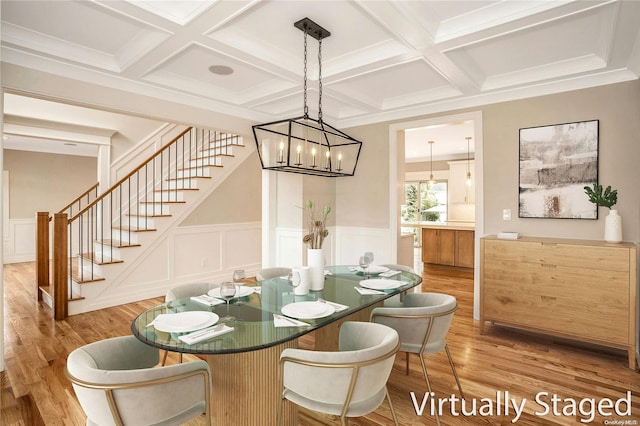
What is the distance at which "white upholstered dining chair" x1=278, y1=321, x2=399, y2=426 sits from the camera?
4.73 ft

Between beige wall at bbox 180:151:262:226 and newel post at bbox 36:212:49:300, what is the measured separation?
1.79 m

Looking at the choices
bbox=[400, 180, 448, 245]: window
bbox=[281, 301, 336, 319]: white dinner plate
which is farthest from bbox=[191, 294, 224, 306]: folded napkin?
bbox=[400, 180, 448, 245]: window

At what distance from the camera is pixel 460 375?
2.72 meters

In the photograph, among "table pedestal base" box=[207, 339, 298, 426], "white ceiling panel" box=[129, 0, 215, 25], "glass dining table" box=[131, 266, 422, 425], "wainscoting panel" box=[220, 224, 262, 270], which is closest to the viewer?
"glass dining table" box=[131, 266, 422, 425]

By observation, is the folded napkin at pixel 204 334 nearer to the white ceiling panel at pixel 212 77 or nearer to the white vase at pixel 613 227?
the white ceiling panel at pixel 212 77

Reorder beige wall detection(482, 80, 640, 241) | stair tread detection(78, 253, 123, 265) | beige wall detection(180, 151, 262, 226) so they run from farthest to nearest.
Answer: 1. beige wall detection(180, 151, 262, 226)
2. stair tread detection(78, 253, 123, 265)
3. beige wall detection(482, 80, 640, 241)

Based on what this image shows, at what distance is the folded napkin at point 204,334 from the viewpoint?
1.52 metres

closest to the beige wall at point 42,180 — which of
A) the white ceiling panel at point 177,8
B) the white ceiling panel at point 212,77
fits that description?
the white ceiling panel at point 212,77

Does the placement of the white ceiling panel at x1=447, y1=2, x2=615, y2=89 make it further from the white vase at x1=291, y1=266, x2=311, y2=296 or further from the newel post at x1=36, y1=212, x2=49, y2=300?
the newel post at x1=36, y1=212, x2=49, y2=300

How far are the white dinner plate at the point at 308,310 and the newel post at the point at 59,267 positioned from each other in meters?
3.41

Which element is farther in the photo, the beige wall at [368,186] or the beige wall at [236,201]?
the beige wall at [236,201]

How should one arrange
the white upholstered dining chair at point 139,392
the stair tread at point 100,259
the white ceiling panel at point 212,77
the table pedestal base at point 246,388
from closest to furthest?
the white upholstered dining chair at point 139,392, the table pedestal base at point 246,388, the white ceiling panel at point 212,77, the stair tread at point 100,259

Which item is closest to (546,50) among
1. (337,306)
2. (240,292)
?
(337,306)

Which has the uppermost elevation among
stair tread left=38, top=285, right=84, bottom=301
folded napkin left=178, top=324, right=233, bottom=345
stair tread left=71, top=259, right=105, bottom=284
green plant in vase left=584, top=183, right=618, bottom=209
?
green plant in vase left=584, top=183, right=618, bottom=209
